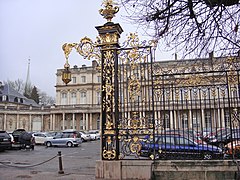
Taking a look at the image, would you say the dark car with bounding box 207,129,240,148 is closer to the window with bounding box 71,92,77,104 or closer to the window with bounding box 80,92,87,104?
the window with bounding box 80,92,87,104

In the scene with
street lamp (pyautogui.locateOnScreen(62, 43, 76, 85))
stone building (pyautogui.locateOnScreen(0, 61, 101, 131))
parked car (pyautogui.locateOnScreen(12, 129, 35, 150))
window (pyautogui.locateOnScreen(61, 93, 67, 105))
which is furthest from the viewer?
window (pyautogui.locateOnScreen(61, 93, 67, 105))

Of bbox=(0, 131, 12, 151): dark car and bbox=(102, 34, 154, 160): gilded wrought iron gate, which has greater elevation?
bbox=(102, 34, 154, 160): gilded wrought iron gate

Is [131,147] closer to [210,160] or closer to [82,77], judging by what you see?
[210,160]

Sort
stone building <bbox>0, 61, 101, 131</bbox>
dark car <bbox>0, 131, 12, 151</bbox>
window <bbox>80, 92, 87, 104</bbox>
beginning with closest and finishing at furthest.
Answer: dark car <bbox>0, 131, 12, 151</bbox> < stone building <bbox>0, 61, 101, 131</bbox> < window <bbox>80, 92, 87, 104</bbox>

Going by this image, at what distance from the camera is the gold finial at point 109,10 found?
26.1 ft

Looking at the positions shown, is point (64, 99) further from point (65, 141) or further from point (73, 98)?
point (65, 141)

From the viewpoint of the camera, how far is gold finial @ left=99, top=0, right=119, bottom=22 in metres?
7.94

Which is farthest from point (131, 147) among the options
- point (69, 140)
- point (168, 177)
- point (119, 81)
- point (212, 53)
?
point (69, 140)

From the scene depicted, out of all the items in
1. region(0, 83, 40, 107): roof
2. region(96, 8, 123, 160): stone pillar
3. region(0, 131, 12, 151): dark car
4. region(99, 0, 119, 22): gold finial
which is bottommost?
region(0, 131, 12, 151): dark car

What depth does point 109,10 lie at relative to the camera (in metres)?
7.95

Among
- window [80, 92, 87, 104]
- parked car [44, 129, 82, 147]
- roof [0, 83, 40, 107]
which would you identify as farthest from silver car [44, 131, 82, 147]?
roof [0, 83, 40, 107]

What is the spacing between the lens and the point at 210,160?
6855 mm

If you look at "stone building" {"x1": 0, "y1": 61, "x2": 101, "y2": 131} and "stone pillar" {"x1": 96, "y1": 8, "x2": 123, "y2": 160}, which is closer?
"stone pillar" {"x1": 96, "y1": 8, "x2": 123, "y2": 160}

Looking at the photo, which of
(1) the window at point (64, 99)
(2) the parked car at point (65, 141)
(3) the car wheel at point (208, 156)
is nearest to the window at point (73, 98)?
(1) the window at point (64, 99)
